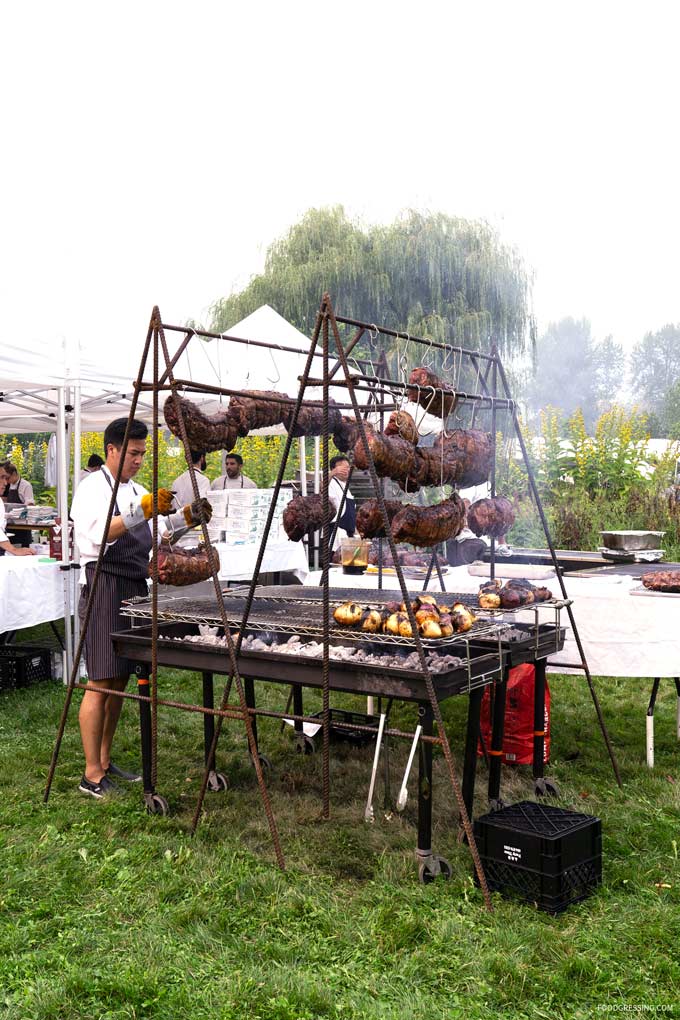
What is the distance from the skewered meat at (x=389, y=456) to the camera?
14.1 feet

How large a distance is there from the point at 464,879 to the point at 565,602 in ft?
5.59

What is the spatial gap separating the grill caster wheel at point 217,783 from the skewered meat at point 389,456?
208 centimetres

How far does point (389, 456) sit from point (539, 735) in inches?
74.7

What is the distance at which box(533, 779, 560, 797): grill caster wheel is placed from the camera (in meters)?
4.96

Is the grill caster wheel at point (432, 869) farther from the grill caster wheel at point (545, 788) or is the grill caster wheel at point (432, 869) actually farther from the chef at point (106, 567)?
the chef at point (106, 567)

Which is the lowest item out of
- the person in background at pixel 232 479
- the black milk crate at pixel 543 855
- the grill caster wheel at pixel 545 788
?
the grill caster wheel at pixel 545 788

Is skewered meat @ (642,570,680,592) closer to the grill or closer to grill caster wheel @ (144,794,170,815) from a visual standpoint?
the grill

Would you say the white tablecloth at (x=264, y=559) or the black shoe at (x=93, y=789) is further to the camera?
the white tablecloth at (x=264, y=559)

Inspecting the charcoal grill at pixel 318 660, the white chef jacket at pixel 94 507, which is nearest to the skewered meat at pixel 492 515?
the charcoal grill at pixel 318 660

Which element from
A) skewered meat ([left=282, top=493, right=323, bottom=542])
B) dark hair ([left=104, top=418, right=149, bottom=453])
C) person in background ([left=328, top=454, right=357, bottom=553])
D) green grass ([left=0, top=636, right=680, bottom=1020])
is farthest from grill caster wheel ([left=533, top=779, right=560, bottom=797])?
person in background ([left=328, top=454, right=357, bottom=553])

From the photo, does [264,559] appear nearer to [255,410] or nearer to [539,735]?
[255,410]

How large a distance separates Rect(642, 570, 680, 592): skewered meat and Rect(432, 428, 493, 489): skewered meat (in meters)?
1.38

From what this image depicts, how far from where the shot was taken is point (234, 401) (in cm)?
490

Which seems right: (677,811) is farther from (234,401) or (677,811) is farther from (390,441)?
(234,401)
